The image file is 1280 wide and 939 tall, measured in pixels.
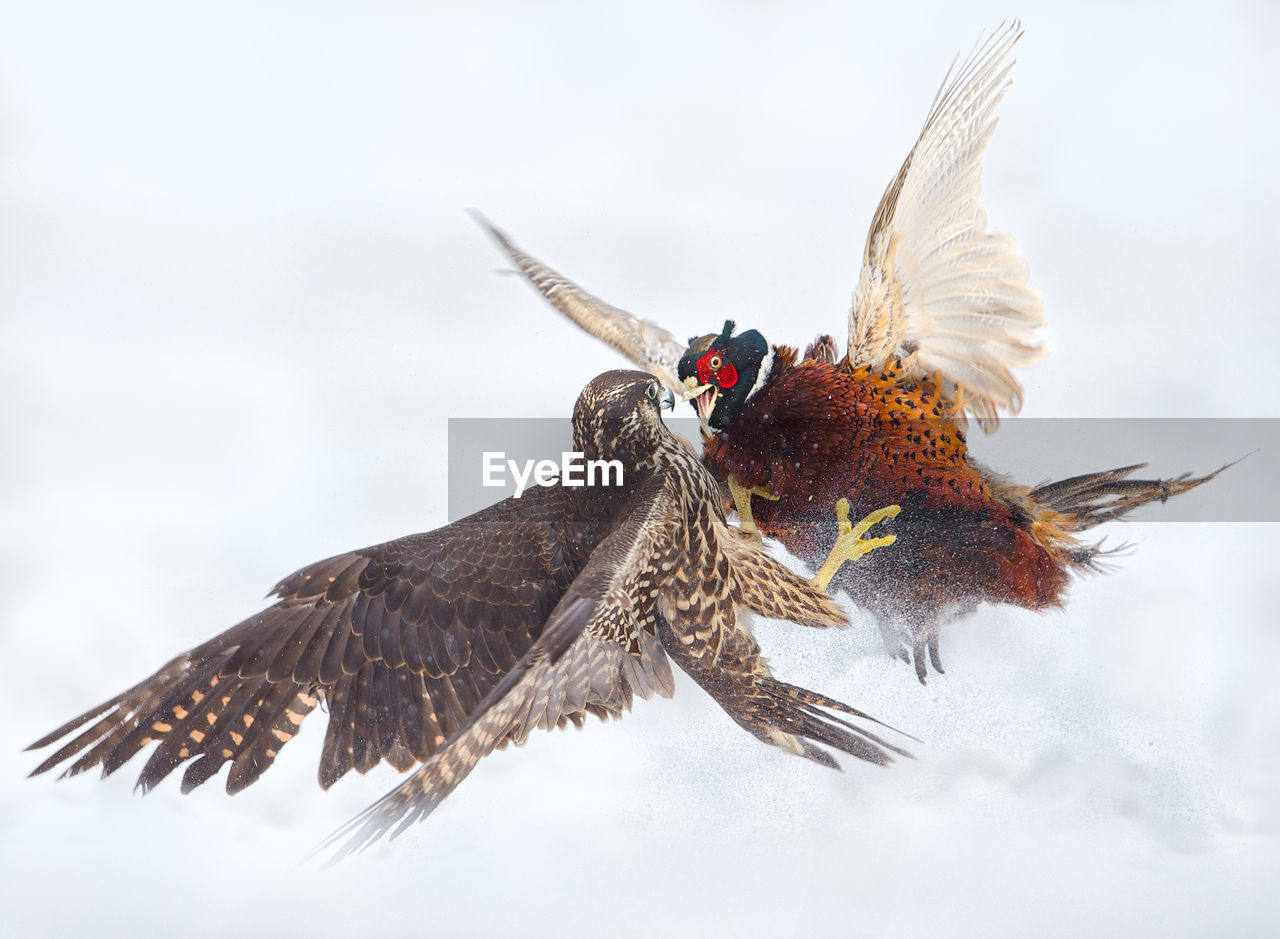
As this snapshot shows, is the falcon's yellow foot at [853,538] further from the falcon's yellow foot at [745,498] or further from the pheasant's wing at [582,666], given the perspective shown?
the pheasant's wing at [582,666]

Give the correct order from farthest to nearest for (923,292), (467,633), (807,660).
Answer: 1. (807,660)
2. (923,292)
3. (467,633)

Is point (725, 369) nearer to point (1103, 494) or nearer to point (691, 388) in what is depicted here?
point (691, 388)

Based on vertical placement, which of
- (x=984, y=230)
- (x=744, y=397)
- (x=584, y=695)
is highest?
(x=984, y=230)

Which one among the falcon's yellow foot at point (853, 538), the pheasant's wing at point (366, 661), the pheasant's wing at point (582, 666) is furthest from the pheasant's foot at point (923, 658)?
the pheasant's wing at point (366, 661)

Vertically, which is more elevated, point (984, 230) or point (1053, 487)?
point (984, 230)

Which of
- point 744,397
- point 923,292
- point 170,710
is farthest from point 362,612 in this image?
point 923,292

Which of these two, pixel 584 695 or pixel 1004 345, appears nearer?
pixel 584 695

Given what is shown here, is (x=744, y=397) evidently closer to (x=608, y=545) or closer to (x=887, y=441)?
(x=887, y=441)

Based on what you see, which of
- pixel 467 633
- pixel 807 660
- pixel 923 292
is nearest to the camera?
pixel 467 633
